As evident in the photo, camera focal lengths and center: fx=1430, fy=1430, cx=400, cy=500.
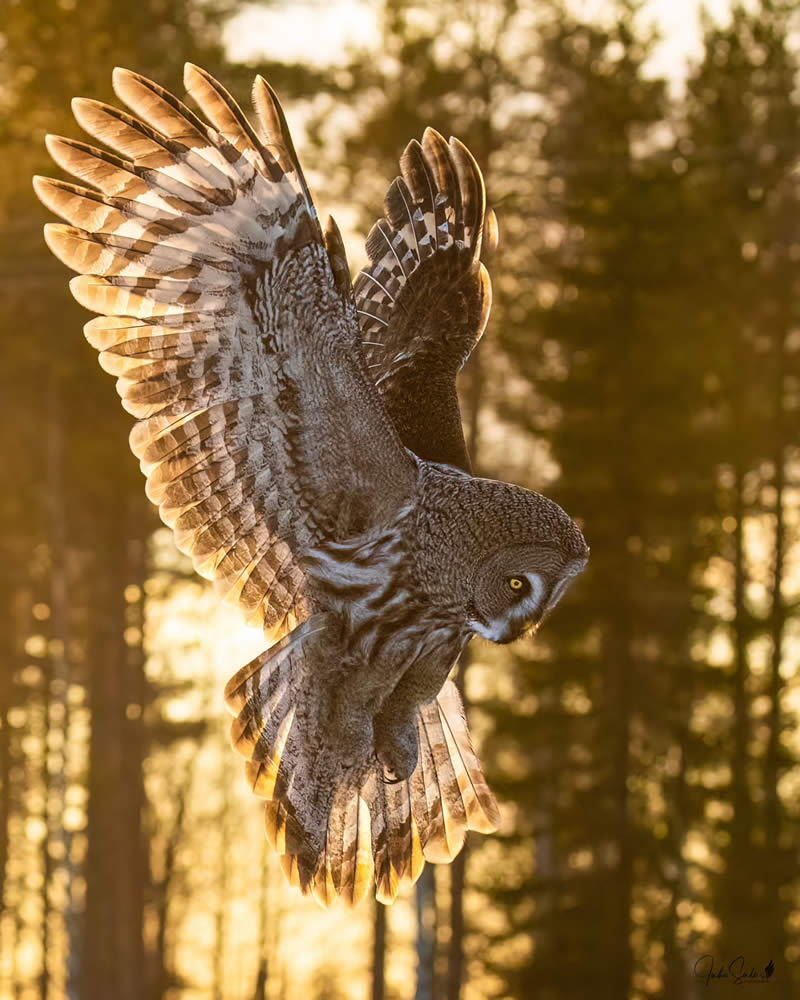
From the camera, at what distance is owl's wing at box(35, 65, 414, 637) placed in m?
3.89

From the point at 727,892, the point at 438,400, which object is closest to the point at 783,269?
the point at 727,892

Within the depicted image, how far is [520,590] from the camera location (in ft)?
11.9

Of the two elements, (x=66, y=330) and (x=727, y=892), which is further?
(x=727, y=892)

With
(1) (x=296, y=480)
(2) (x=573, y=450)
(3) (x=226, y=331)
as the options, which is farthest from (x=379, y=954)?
(3) (x=226, y=331)

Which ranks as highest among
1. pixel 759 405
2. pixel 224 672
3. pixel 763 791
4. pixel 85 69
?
pixel 85 69

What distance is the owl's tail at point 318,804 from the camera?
444 cm

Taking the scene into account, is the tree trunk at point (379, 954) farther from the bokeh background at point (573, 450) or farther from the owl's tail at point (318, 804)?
the owl's tail at point (318, 804)

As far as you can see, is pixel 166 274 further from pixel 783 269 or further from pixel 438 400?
pixel 783 269

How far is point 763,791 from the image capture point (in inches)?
667

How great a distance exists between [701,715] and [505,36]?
11.1m

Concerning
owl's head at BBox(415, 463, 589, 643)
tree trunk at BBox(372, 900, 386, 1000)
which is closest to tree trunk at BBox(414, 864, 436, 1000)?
tree trunk at BBox(372, 900, 386, 1000)

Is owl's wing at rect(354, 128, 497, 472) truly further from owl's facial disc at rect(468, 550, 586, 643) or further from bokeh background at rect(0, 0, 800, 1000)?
bokeh background at rect(0, 0, 800, 1000)

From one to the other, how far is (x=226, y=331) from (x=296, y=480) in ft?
1.58

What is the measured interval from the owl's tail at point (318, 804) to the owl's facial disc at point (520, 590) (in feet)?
2.68
